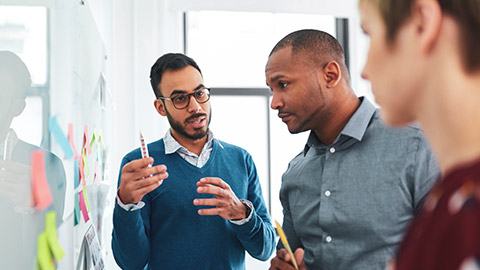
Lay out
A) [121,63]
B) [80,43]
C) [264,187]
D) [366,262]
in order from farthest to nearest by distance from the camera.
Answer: [264,187], [121,63], [80,43], [366,262]

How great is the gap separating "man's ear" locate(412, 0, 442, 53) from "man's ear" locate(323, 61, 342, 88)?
0.91 metres

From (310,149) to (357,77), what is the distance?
92.8 inches

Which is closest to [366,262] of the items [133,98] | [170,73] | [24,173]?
[24,173]

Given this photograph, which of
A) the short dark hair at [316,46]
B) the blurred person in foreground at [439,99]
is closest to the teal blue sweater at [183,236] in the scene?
the short dark hair at [316,46]

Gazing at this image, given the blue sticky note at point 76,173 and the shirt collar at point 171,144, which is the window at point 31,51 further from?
the shirt collar at point 171,144

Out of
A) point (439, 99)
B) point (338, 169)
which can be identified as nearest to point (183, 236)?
point (338, 169)

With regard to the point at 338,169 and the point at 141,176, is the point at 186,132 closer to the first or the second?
the point at 141,176

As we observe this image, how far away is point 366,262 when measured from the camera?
1097 millimetres

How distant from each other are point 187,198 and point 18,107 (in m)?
0.86

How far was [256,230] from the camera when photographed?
147 centimetres

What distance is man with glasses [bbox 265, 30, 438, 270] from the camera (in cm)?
109

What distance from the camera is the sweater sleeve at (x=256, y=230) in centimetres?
143

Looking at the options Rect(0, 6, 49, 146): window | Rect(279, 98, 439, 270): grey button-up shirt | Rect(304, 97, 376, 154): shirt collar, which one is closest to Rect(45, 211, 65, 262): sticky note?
Rect(0, 6, 49, 146): window

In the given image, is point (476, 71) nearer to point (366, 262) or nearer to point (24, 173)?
point (24, 173)
